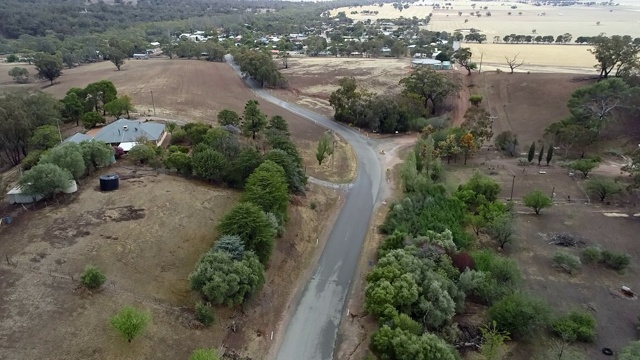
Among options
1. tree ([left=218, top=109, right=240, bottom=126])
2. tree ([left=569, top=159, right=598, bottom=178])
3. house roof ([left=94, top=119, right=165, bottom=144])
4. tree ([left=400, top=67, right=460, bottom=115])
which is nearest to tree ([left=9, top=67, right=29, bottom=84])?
house roof ([left=94, top=119, right=165, bottom=144])

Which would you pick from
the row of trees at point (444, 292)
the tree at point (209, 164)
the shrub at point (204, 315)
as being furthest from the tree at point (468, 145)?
the shrub at point (204, 315)

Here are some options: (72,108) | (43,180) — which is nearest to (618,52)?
(43,180)

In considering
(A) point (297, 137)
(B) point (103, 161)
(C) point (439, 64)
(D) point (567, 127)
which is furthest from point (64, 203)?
(C) point (439, 64)

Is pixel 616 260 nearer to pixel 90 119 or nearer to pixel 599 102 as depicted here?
pixel 599 102

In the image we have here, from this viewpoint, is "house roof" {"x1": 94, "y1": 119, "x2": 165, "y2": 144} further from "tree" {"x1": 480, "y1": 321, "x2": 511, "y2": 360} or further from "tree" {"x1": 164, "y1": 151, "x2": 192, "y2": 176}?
"tree" {"x1": 480, "y1": 321, "x2": 511, "y2": 360}

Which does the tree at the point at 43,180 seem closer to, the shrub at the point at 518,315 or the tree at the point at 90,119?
the tree at the point at 90,119
